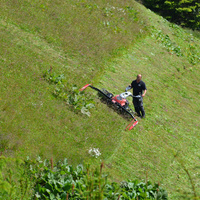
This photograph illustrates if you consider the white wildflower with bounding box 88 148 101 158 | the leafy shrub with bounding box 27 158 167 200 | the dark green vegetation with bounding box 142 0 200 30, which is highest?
the dark green vegetation with bounding box 142 0 200 30

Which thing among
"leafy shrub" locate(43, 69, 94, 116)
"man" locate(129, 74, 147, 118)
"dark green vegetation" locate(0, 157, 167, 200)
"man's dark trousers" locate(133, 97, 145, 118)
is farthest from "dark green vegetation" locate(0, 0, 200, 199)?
"man" locate(129, 74, 147, 118)

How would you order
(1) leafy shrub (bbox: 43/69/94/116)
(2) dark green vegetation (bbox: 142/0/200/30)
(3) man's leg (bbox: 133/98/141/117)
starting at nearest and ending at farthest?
(1) leafy shrub (bbox: 43/69/94/116) < (3) man's leg (bbox: 133/98/141/117) < (2) dark green vegetation (bbox: 142/0/200/30)

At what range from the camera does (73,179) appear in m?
8.20

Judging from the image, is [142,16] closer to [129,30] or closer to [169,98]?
[129,30]

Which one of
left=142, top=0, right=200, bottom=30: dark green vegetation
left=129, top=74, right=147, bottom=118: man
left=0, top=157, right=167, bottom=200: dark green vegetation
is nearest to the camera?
left=0, top=157, right=167, bottom=200: dark green vegetation

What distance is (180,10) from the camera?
3378 cm

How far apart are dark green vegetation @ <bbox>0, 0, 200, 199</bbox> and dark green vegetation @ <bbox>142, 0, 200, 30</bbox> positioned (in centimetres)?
765

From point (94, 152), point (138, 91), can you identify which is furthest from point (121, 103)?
point (94, 152)

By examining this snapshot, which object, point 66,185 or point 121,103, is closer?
point 66,185

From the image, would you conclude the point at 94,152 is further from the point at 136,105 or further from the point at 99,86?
the point at 99,86

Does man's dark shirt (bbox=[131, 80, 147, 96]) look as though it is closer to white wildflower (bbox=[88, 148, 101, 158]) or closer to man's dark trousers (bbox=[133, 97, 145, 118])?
man's dark trousers (bbox=[133, 97, 145, 118])

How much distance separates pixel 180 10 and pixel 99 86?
906 inches

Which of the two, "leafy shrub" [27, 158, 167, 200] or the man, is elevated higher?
the man

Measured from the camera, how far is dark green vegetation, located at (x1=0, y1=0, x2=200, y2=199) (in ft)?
31.8
